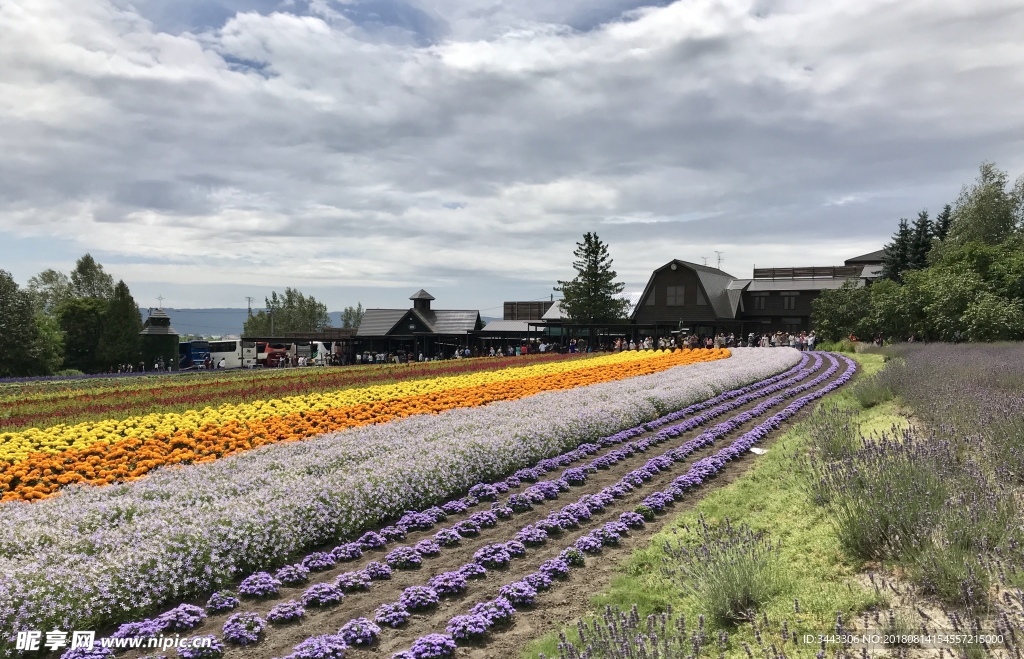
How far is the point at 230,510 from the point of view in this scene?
705 cm

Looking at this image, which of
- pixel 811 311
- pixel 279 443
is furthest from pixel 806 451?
pixel 811 311

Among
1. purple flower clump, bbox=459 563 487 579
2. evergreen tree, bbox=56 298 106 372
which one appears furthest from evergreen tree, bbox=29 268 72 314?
purple flower clump, bbox=459 563 487 579

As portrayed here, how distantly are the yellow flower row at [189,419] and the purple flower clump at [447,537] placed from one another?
8.20 metres

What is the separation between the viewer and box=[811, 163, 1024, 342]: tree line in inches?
1125

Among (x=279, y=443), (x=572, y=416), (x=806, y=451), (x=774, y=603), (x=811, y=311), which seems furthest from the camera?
(x=811, y=311)

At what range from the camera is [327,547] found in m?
7.42

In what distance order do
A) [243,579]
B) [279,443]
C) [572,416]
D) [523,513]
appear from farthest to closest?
[572,416], [279,443], [523,513], [243,579]

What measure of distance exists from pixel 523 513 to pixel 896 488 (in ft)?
14.9

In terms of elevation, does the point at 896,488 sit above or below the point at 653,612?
above

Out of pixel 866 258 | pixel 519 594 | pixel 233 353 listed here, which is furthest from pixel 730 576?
pixel 866 258

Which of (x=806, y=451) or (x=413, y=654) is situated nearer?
(x=413, y=654)

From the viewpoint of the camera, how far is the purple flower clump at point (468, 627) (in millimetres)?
5184

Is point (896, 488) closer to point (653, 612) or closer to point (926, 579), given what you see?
point (926, 579)

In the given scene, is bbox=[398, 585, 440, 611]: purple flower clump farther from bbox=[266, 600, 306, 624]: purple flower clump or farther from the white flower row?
the white flower row
